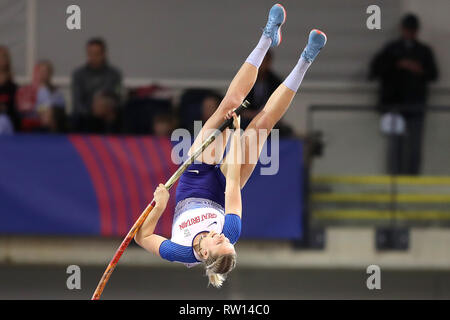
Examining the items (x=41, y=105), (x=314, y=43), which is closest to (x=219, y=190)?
(x=314, y=43)

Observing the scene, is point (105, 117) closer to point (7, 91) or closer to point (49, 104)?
point (49, 104)

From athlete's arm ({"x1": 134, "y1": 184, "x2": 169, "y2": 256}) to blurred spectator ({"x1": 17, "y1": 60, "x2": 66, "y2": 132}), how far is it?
3147 millimetres

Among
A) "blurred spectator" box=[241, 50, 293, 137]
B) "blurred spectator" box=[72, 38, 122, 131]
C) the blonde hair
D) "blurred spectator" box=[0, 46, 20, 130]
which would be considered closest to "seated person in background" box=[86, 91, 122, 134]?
"blurred spectator" box=[72, 38, 122, 131]

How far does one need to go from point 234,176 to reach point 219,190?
0.60 meters

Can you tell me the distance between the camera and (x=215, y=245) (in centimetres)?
650

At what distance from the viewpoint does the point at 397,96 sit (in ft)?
33.8

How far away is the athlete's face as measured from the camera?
254 inches

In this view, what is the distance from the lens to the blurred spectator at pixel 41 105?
32.2 ft

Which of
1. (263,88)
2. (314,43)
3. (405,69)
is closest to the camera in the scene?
(314,43)

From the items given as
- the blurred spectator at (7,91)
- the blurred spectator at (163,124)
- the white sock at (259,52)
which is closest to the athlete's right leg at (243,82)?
the white sock at (259,52)

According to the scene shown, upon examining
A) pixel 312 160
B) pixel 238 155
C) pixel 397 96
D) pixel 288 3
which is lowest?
pixel 238 155
